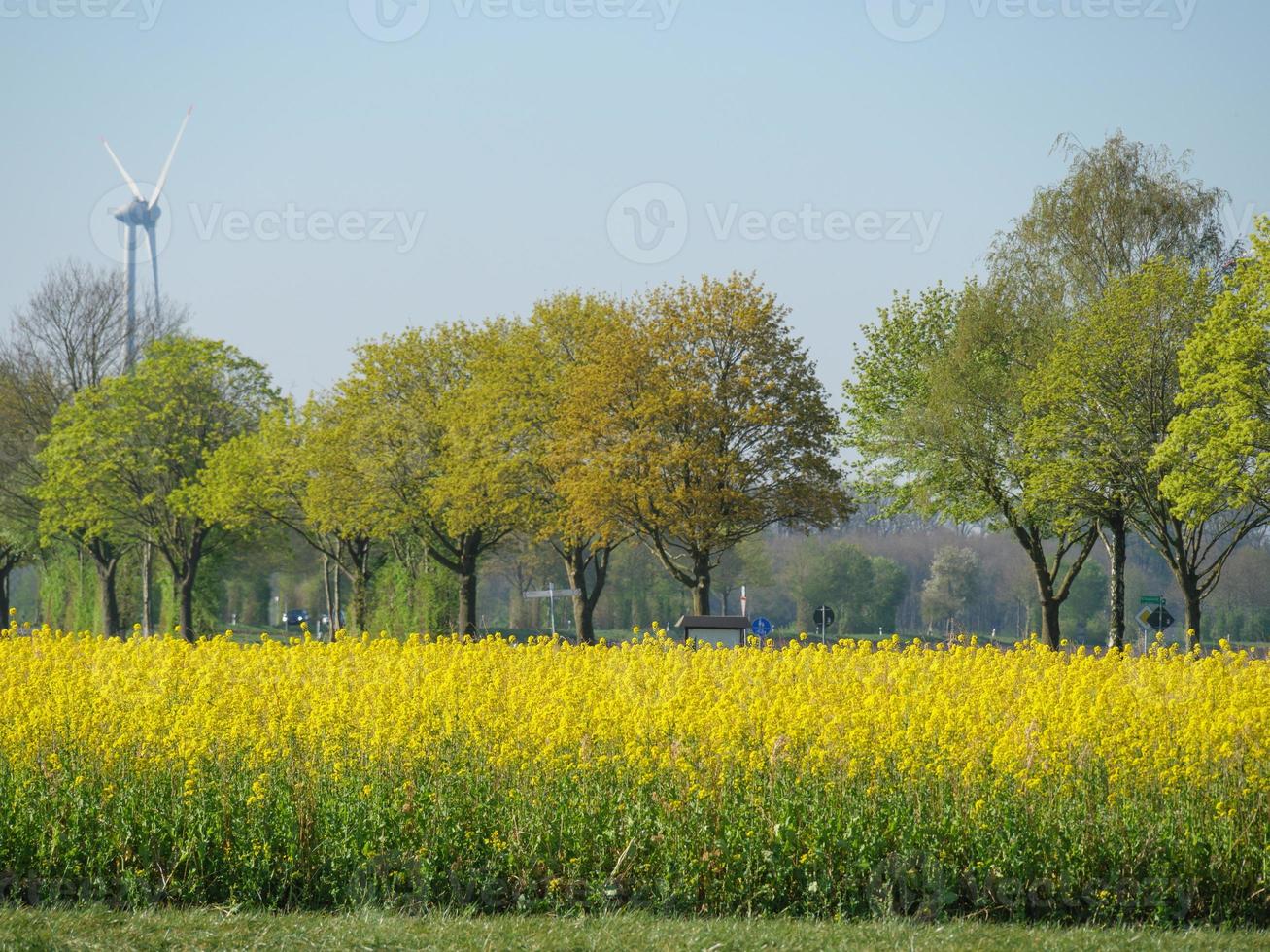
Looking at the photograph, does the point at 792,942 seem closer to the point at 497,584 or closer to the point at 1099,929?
the point at 1099,929

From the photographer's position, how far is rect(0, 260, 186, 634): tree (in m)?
51.6

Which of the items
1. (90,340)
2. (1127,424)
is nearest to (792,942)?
(1127,424)

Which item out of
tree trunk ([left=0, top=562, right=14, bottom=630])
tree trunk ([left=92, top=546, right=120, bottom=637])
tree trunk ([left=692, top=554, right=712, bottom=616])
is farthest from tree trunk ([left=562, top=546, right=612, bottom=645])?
tree trunk ([left=0, top=562, right=14, bottom=630])

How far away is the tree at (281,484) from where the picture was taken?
44625 millimetres

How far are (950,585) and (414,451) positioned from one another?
62.6m

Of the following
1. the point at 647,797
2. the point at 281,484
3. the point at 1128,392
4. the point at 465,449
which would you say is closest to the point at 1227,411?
the point at 1128,392

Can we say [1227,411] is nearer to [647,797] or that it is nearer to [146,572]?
[647,797]

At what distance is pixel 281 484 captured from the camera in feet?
149

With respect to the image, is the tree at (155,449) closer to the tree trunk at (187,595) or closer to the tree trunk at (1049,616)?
the tree trunk at (187,595)

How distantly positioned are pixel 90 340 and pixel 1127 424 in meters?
38.0

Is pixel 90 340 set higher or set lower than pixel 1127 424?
higher

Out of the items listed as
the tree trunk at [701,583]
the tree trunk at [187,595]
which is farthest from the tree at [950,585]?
the tree trunk at [701,583]

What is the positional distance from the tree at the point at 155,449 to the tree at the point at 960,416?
72.3 feet

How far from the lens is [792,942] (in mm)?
7695
